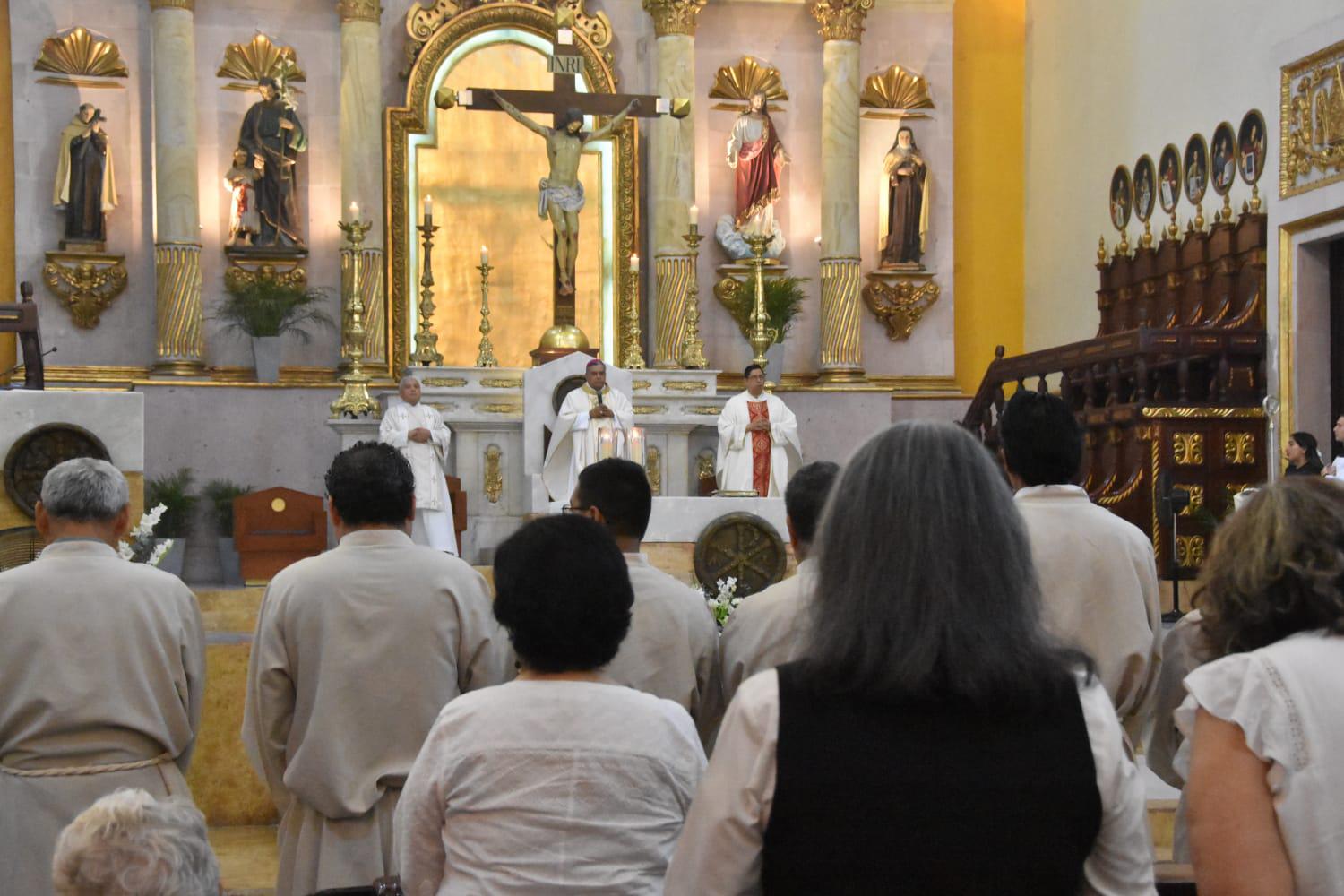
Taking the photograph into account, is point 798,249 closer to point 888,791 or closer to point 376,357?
point 376,357

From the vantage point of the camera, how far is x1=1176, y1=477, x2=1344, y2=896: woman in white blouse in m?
2.28

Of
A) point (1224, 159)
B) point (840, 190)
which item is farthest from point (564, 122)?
point (1224, 159)

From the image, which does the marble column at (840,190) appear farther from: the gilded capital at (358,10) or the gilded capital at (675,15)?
the gilded capital at (358,10)

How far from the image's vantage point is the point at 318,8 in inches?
665

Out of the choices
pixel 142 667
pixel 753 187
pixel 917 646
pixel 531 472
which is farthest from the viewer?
pixel 753 187

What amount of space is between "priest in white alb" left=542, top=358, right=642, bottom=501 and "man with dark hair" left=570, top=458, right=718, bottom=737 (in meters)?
8.85

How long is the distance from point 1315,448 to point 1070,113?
25.8ft

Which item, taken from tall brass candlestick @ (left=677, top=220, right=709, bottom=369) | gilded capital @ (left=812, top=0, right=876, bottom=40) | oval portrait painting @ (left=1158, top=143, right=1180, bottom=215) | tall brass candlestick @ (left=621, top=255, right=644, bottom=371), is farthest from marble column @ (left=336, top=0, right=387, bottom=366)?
oval portrait painting @ (left=1158, top=143, right=1180, bottom=215)

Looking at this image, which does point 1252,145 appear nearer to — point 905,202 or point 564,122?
point 905,202

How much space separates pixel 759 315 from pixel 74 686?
11.7m

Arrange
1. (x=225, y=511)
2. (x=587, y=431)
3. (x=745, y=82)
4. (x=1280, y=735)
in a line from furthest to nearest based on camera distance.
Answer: (x=745, y=82) < (x=225, y=511) < (x=587, y=431) < (x=1280, y=735)

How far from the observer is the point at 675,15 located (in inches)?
667

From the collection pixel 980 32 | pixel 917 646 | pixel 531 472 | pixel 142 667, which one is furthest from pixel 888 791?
pixel 980 32

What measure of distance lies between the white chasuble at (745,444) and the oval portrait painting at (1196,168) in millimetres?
4042
